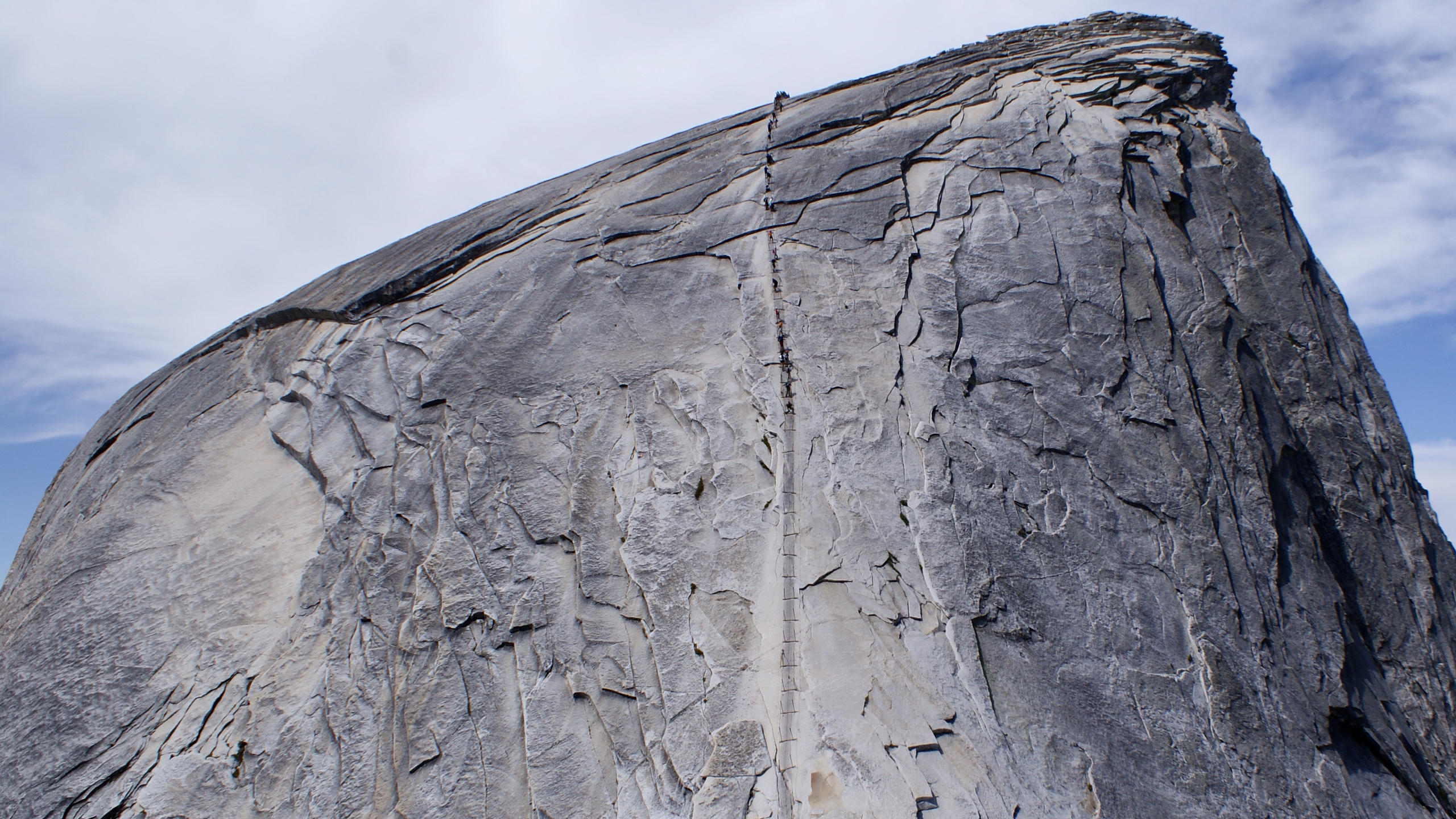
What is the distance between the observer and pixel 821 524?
3.22 metres

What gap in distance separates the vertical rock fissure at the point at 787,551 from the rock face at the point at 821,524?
17 mm

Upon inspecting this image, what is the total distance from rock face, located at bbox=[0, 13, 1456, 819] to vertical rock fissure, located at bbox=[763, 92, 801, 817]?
0.02 m

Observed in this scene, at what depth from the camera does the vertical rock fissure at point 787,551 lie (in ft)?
9.39

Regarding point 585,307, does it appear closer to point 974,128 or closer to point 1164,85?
point 974,128

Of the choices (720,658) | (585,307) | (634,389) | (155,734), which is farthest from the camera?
(585,307)

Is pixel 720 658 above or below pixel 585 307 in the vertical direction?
below

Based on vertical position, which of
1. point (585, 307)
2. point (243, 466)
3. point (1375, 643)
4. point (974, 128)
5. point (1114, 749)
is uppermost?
point (974, 128)

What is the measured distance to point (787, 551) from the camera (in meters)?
3.21

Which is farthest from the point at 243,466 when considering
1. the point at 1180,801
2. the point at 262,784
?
the point at 1180,801

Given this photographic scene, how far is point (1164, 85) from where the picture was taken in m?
4.09

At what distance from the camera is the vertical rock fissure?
2.86 meters

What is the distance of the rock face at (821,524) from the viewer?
2857 millimetres

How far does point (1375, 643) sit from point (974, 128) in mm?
2886

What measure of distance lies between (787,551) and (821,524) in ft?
0.58
